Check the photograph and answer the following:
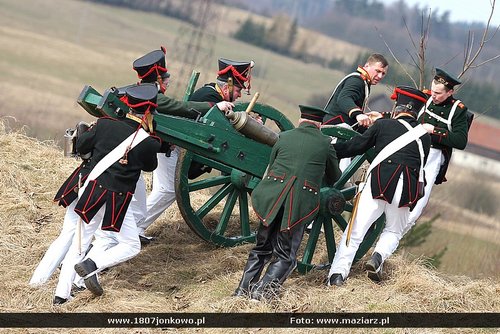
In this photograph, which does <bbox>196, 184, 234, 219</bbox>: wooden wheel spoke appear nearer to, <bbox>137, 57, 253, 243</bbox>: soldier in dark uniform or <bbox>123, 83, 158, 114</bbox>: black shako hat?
<bbox>137, 57, 253, 243</bbox>: soldier in dark uniform

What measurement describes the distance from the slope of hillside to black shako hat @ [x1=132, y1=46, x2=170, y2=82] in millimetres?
1733

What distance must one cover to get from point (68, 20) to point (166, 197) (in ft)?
163

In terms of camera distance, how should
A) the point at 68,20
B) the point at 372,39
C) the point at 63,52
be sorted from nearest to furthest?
1. the point at 63,52
2. the point at 68,20
3. the point at 372,39

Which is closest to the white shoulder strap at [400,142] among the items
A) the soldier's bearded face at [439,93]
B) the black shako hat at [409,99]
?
the black shako hat at [409,99]

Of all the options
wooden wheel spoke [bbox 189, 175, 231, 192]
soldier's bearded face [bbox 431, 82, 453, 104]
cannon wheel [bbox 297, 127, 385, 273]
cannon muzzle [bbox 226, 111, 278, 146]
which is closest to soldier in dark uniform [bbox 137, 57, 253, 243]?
wooden wheel spoke [bbox 189, 175, 231, 192]

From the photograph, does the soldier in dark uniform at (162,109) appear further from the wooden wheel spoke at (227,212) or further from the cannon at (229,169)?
the wooden wheel spoke at (227,212)

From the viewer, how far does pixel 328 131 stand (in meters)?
8.23

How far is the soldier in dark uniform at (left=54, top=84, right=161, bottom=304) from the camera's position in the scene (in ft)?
23.6

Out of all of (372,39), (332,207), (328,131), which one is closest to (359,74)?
(328,131)

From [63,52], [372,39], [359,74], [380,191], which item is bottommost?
[63,52]

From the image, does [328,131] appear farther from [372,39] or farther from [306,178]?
[372,39]

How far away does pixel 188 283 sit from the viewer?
7949 mm

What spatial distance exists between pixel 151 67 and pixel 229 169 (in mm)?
1264

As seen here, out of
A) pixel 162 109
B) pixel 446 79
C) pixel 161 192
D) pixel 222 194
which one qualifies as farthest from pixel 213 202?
pixel 446 79
